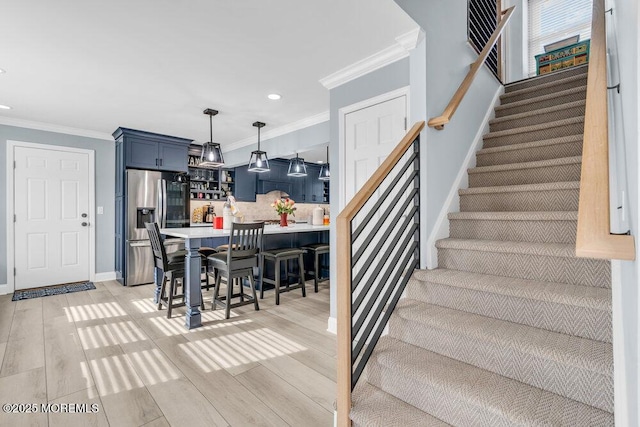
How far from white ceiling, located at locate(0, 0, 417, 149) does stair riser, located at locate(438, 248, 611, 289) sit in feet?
5.36

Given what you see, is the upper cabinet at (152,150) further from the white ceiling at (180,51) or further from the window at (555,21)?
the window at (555,21)

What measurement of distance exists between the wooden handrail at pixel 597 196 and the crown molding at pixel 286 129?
342 cm

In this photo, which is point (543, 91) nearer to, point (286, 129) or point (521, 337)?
point (521, 337)

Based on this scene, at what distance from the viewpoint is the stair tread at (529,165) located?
2185mm

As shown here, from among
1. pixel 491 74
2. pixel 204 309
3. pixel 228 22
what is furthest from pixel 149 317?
pixel 491 74

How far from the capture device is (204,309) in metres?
3.66

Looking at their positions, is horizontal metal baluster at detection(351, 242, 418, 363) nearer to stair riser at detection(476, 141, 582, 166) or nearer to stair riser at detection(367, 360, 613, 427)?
stair riser at detection(367, 360, 613, 427)

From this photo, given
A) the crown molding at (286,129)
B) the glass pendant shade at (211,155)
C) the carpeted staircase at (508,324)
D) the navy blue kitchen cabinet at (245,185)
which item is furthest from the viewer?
the navy blue kitchen cabinet at (245,185)

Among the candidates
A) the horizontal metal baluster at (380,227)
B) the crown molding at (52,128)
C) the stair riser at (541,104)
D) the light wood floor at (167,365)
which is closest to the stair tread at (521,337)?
the horizontal metal baluster at (380,227)

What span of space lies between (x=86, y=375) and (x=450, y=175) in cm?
300

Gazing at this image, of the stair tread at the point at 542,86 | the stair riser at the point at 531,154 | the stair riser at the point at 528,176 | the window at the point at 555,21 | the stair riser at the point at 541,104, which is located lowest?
the stair riser at the point at 528,176

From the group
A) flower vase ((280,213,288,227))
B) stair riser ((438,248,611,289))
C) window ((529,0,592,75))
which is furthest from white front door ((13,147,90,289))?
window ((529,0,592,75))

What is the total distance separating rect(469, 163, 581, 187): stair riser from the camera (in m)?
2.21

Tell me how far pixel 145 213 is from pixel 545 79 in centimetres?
556
